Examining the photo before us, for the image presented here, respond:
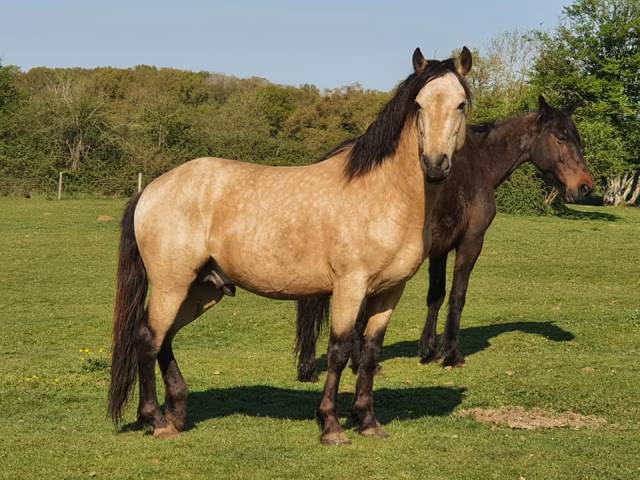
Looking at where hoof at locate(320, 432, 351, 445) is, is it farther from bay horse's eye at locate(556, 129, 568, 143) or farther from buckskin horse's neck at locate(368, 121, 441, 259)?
bay horse's eye at locate(556, 129, 568, 143)

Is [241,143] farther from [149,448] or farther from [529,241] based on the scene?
[149,448]

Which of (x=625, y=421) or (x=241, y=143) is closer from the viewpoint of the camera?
(x=625, y=421)

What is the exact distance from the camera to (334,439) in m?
6.23

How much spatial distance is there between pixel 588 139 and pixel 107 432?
1453 inches

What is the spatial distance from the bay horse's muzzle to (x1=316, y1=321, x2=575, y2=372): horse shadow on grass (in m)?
4.56

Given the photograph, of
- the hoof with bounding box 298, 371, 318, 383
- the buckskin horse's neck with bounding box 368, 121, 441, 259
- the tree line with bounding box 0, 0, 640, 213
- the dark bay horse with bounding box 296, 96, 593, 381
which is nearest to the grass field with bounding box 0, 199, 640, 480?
the hoof with bounding box 298, 371, 318, 383

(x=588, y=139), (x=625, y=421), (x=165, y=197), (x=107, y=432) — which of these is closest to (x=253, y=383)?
(x=107, y=432)

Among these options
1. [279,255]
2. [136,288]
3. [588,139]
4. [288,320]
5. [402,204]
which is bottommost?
[288,320]

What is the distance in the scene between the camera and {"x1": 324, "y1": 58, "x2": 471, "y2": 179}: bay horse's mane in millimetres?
5984

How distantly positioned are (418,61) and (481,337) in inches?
250

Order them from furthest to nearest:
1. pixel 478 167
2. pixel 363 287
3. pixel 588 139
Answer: pixel 588 139 < pixel 478 167 < pixel 363 287

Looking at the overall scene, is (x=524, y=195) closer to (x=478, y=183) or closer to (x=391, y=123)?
(x=478, y=183)

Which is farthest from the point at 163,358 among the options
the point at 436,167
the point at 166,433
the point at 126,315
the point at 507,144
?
the point at 507,144

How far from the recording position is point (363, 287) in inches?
240
